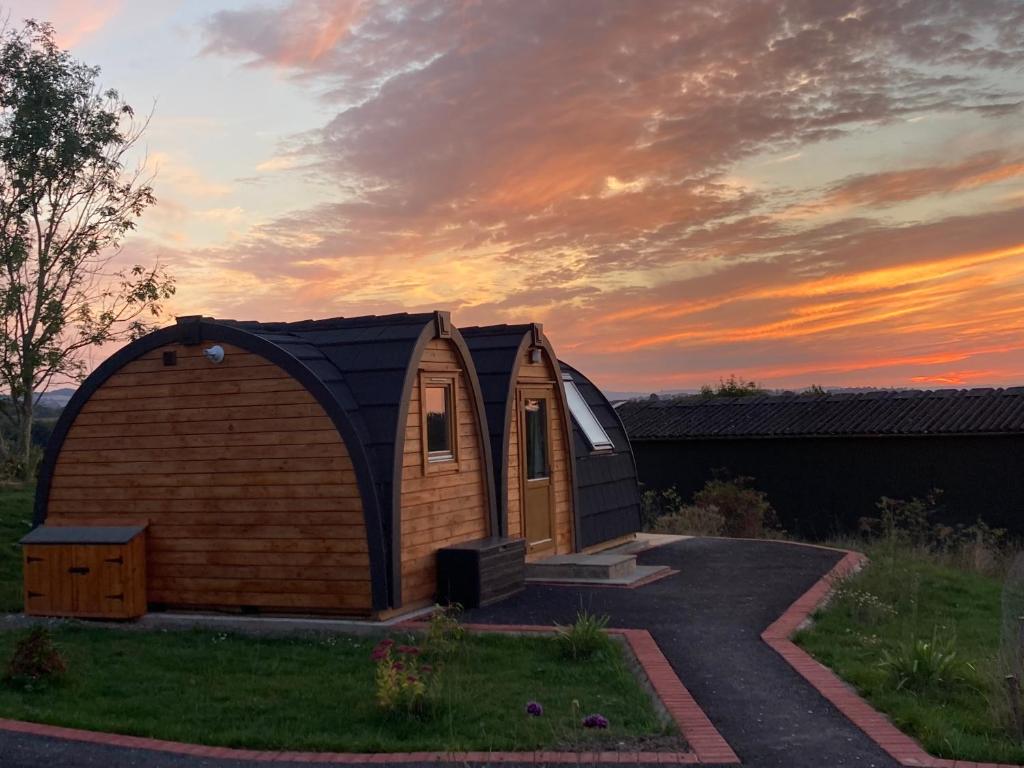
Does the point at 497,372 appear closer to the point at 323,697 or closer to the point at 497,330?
the point at 497,330

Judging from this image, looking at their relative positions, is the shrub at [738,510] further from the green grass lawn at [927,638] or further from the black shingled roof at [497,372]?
the black shingled roof at [497,372]

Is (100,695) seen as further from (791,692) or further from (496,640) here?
(791,692)

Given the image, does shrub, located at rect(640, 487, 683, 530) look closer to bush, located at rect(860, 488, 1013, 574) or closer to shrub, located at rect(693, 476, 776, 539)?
shrub, located at rect(693, 476, 776, 539)

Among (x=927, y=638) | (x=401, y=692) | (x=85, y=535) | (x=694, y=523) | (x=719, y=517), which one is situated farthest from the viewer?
(x=719, y=517)

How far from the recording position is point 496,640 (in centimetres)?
1046

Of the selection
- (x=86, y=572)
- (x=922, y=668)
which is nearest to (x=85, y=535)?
(x=86, y=572)

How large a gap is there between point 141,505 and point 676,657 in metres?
6.97

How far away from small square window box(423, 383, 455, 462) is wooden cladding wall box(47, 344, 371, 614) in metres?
1.68

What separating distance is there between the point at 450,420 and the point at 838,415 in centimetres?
1640

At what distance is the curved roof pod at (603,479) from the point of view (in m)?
17.9

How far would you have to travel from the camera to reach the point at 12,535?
17016 mm

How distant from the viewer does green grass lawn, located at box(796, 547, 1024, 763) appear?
748 cm

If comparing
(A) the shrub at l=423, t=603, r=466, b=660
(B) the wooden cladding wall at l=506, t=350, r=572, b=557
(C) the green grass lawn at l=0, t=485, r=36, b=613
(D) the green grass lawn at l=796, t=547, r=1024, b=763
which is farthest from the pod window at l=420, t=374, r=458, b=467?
(C) the green grass lawn at l=0, t=485, r=36, b=613

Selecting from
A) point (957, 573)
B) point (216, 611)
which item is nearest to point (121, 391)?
point (216, 611)
